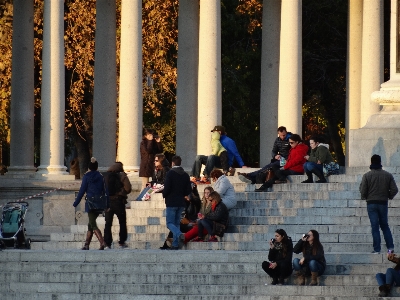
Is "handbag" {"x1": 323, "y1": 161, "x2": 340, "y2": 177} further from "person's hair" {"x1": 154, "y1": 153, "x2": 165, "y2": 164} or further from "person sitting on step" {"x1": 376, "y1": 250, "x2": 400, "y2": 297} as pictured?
"person sitting on step" {"x1": 376, "y1": 250, "x2": 400, "y2": 297}

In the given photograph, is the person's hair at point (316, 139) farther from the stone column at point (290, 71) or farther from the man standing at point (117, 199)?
the stone column at point (290, 71)

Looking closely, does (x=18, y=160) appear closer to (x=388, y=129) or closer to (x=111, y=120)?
(x=111, y=120)

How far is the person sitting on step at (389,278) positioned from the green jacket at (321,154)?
42.5ft

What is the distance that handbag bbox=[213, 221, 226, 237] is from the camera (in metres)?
59.7

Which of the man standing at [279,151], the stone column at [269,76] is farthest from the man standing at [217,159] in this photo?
the stone column at [269,76]

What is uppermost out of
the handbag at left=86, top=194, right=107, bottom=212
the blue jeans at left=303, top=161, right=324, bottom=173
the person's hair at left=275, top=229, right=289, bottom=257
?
the blue jeans at left=303, top=161, right=324, bottom=173

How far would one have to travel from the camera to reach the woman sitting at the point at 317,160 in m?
64.2

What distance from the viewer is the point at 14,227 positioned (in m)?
70.8

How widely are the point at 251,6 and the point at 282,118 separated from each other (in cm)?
1808

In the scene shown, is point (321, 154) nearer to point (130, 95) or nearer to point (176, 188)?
point (176, 188)

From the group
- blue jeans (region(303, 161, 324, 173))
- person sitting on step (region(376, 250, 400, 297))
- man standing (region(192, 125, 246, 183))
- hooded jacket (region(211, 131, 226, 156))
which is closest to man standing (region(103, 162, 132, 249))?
blue jeans (region(303, 161, 324, 173))

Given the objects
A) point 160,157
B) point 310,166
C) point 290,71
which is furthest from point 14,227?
point 290,71

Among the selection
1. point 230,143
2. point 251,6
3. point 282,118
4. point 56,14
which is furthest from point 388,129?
point 251,6

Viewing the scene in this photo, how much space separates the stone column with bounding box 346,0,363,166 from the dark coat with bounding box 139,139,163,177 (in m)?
13.8
